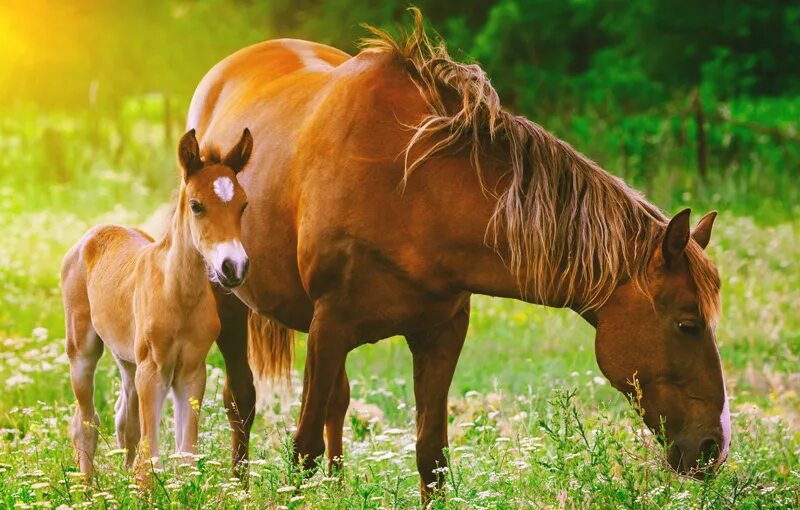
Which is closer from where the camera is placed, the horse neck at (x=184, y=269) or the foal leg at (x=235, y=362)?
the horse neck at (x=184, y=269)

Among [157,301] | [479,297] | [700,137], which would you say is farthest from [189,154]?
[700,137]

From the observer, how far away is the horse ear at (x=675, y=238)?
4605mm

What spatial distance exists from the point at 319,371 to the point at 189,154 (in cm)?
105

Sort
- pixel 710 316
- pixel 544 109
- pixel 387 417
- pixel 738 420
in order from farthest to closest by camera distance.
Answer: pixel 544 109, pixel 387 417, pixel 738 420, pixel 710 316

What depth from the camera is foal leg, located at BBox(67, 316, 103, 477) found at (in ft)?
18.9

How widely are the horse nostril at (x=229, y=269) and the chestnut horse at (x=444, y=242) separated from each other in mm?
554

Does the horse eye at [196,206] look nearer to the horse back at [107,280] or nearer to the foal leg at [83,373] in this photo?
the horse back at [107,280]

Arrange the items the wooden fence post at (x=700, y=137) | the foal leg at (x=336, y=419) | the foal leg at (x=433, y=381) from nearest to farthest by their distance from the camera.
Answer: the foal leg at (x=433, y=381)
the foal leg at (x=336, y=419)
the wooden fence post at (x=700, y=137)

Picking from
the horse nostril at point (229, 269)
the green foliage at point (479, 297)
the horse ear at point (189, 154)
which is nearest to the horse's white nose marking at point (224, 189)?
the horse ear at point (189, 154)

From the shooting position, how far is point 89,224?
1352cm

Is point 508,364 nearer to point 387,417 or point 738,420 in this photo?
point 387,417

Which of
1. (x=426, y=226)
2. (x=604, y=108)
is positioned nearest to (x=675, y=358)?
(x=426, y=226)

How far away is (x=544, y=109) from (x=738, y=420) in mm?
14124

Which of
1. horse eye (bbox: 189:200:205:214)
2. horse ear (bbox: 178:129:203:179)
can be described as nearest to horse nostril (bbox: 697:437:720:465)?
horse eye (bbox: 189:200:205:214)
